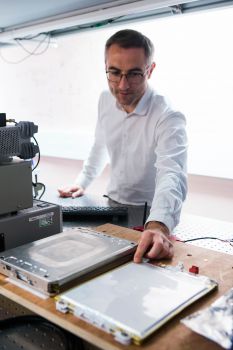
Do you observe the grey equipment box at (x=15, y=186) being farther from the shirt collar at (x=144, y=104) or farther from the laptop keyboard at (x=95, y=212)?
the shirt collar at (x=144, y=104)

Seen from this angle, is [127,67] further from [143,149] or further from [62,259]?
[62,259]

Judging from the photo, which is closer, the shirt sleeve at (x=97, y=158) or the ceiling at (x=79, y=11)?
the ceiling at (x=79, y=11)

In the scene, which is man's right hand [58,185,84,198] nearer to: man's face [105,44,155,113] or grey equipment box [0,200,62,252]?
man's face [105,44,155,113]

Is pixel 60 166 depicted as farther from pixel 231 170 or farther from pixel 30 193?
pixel 30 193

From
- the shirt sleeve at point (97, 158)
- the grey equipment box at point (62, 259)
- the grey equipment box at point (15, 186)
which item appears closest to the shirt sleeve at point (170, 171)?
the grey equipment box at point (62, 259)

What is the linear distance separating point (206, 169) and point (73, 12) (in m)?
1.15

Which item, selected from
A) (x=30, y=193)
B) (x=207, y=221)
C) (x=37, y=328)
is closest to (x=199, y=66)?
(x=207, y=221)

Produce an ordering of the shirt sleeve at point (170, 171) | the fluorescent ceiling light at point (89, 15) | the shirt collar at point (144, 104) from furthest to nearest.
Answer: the shirt collar at point (144, 104) → the fluorescent ceiling light at point (89, 15) → the shirt sleeve at point (170, 171)

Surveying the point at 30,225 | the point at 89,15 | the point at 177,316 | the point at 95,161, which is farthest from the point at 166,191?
the point at 95,161

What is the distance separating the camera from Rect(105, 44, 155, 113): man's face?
4.44ft

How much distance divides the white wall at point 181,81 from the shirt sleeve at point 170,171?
41 cm

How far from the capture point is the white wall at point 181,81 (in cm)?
190

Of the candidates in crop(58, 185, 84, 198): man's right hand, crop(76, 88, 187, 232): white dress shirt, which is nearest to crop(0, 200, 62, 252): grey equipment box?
crop(76, 88, 187, 232): white dress shirt

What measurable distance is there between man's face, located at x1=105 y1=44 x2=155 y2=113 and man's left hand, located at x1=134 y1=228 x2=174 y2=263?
741mm
